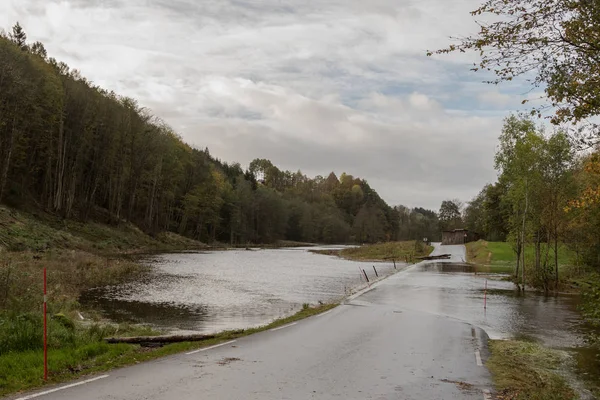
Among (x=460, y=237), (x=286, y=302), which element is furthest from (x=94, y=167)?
(x=460, y=237)

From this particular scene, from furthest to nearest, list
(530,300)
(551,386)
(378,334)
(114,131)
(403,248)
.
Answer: (403,248)
(114,131)
(530,300)
(378,334)
(551,386)

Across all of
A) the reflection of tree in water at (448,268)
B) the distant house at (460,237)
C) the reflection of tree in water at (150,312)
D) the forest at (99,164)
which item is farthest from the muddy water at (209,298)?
the distant house at (460,237)

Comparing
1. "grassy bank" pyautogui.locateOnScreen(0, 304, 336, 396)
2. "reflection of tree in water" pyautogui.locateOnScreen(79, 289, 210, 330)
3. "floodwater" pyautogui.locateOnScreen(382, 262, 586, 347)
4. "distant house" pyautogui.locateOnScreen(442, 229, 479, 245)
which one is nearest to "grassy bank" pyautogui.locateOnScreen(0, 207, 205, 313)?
"reflection of tree in water" pyautogui.locateOnScreen(79, 289, 210, 330)

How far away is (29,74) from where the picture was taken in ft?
157

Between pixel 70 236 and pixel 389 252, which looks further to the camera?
pixel 389 252

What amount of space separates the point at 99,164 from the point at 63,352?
64.1m

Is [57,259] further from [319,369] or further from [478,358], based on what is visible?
[478,358]

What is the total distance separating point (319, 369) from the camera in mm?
10141

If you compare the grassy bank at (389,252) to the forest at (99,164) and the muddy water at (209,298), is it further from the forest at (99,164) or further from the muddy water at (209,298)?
the muddy water at (209,298)

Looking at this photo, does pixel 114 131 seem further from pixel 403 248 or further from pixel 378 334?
pixel 378 334

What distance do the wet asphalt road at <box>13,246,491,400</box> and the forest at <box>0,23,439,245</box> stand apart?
40576 millimetres

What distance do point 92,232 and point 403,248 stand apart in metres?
49.8

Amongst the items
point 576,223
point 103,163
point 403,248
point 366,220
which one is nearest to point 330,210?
point 366,220

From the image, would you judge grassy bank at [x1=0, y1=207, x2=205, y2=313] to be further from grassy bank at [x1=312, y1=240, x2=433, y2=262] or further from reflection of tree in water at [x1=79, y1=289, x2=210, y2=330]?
grassy bank at [x1=312, y1=240, x2=433, y2=262]
